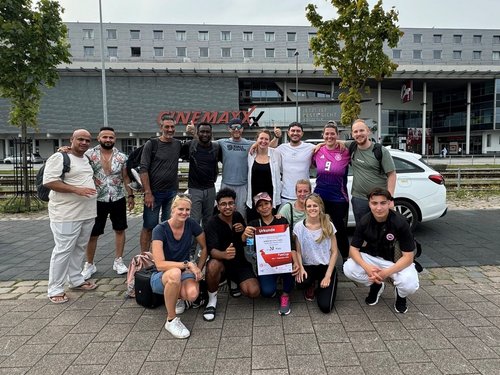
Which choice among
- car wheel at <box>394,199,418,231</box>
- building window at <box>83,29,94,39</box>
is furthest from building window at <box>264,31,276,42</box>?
car wheel at <box>394,199,418,231</box>

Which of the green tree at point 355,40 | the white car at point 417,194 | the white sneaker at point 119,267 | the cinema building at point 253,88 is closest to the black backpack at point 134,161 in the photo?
the white sneaker at point 119,267

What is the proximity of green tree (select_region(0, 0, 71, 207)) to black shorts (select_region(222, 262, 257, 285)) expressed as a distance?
8.76 metres

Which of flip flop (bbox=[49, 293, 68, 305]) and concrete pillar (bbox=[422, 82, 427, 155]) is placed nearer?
flip flop (bbox=[49, 293, 68, 305])

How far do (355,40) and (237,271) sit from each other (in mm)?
10210

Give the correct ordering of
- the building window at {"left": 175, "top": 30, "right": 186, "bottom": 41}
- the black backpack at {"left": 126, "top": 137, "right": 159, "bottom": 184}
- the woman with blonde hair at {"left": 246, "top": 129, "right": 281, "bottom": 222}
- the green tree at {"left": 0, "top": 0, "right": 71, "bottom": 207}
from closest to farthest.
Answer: the woman with blonde hair at {"left": 246, "top": 129, "right": 281, "bottom": 222}, the black backpack at {"left": 126, "top": 137, "right": 159, "bottom": 184}, the green tree at {"left": 0, "top": 0, "right": 71, "bottom": 207}, the building window at {"left": 175, "top": 30, "right": 186, "bottom": 41}

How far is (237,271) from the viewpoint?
3928 millimetres

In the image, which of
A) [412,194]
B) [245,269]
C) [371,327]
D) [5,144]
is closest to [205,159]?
[245,269]

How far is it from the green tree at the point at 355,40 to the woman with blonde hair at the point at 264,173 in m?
8.57

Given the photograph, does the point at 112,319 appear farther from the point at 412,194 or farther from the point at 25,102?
the point at 25,102

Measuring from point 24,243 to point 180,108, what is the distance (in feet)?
130

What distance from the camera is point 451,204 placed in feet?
32.7

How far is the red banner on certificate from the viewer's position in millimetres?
3725

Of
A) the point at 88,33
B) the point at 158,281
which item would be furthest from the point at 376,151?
the point at 88,33

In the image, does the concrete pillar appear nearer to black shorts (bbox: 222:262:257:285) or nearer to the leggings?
the leggings
